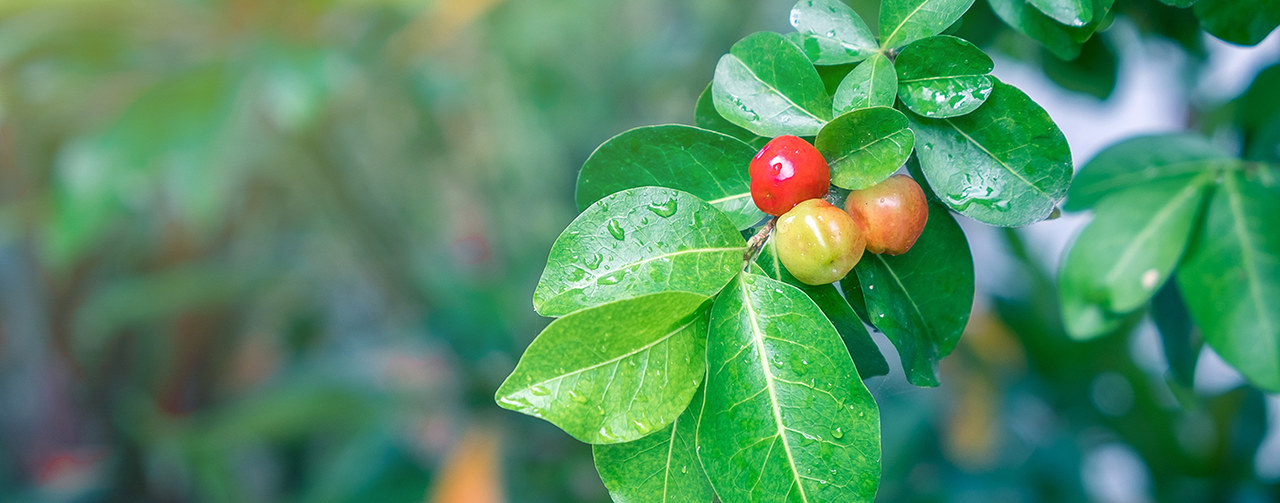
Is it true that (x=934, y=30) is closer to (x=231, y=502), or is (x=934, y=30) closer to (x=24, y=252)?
(x=231, y=502)

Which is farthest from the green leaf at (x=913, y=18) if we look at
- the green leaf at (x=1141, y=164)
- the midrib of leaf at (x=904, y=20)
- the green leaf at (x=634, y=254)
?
the green leaf at (x=1141, y=164)

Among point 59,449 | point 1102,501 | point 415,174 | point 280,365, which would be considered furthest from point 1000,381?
point 59,449

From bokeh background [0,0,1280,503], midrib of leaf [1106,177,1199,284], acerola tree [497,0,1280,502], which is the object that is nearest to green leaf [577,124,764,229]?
acerola tree [497,0,1280,502]

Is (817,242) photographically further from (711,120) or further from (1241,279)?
(1241,279)

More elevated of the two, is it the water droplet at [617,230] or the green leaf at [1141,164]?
the water droplet at [617,230]

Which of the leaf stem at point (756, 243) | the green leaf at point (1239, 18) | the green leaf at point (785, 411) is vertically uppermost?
the green leaf at point (1239, 18)

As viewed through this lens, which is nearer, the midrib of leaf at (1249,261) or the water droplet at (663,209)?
the water droplet at (663,209)

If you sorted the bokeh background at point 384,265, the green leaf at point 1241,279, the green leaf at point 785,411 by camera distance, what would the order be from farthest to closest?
the bokeh background at point 384,265 → the green leaf at point 1241,279 → the green leaf at point 785,411

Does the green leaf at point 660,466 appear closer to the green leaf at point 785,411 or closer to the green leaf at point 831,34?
the green leaf at point 785,411
